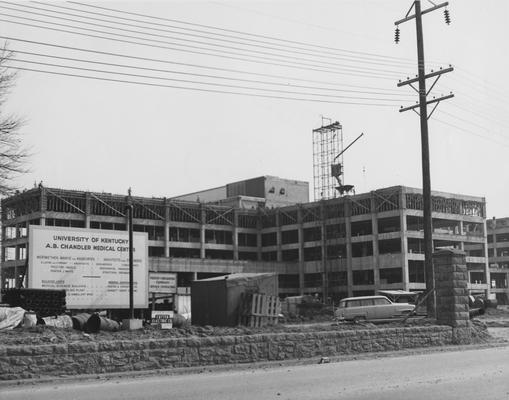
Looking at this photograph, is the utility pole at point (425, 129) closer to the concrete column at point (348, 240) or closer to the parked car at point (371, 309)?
the parked car at point (371, 309)

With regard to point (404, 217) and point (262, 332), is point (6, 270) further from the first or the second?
point (262, 332)

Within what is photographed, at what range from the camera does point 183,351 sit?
46.5 feet

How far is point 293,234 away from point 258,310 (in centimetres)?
7693

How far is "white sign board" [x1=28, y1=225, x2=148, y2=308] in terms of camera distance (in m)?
27.2

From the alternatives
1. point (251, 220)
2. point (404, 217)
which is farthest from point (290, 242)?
point (404, 217)

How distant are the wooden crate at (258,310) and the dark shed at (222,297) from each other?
23cm

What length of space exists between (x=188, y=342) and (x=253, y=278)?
27.1 feet

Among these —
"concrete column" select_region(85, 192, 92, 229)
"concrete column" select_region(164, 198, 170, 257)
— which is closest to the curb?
"concrete column" select_region(85, 192, 92, 229)

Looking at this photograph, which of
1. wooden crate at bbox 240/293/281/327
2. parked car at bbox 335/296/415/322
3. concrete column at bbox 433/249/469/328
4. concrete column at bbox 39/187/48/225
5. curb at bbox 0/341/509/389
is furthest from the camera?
concrete column at bbox 39/187/48/225

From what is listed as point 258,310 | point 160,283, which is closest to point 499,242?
point 160,283

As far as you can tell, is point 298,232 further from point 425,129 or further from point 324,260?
point 425,129

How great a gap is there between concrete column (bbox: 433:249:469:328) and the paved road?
509 centimetres

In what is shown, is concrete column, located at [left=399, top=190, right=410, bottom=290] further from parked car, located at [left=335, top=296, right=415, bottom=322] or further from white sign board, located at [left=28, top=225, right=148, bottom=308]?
white sign board, located at [left=28, top=225, right=148, bottom=308]

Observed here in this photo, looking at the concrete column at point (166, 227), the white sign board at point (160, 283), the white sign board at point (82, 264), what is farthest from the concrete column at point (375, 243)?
the white sign board at point (82, 264)
